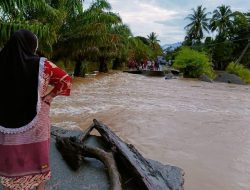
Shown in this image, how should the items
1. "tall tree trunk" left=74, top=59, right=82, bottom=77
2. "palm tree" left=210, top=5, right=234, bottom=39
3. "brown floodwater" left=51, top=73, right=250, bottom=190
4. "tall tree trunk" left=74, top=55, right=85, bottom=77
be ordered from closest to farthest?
"brown floodwater" left=51, top=73, right=250, bottom=190 → "tall tree trunk" left=74, top=55, right=85, bottom=77 → "tall tree trunk" left=74, top=59, right=82, bottom=77 → "palm tree" left=210, top=5, right=234, bottom=39

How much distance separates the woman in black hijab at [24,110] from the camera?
2.55 metres

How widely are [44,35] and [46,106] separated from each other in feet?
29.5

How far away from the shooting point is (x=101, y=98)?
13.4 meters

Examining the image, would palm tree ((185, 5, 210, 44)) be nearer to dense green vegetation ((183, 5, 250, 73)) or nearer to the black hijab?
dense green vegetation ((183, 5, 250, 73))

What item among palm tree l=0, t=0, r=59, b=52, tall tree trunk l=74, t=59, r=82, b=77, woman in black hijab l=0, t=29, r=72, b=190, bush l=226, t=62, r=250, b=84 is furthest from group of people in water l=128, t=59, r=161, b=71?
woman in black hijab l=0, t=29, r=72, b=190

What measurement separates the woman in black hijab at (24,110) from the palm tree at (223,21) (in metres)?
52.1

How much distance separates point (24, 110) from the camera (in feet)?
8.64

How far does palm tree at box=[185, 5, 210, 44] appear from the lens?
58.3 m

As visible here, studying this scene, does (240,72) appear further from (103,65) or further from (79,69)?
(79,69)

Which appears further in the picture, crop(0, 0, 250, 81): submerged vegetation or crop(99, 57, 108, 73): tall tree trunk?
crop(99, 57, 108, 73): tall tree trunk

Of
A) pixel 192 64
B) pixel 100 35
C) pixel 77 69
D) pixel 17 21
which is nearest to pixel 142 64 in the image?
pixel 192 64

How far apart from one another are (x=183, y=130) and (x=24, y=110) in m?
6.42

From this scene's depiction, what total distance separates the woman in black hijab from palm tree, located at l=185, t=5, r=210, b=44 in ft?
191

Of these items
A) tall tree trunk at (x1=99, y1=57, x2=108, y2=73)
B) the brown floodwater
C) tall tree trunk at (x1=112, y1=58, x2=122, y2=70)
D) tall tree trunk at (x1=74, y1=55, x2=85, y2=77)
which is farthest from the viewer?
tall tree trunk at (x1=112, y1=58, x2=122, y2=70)
